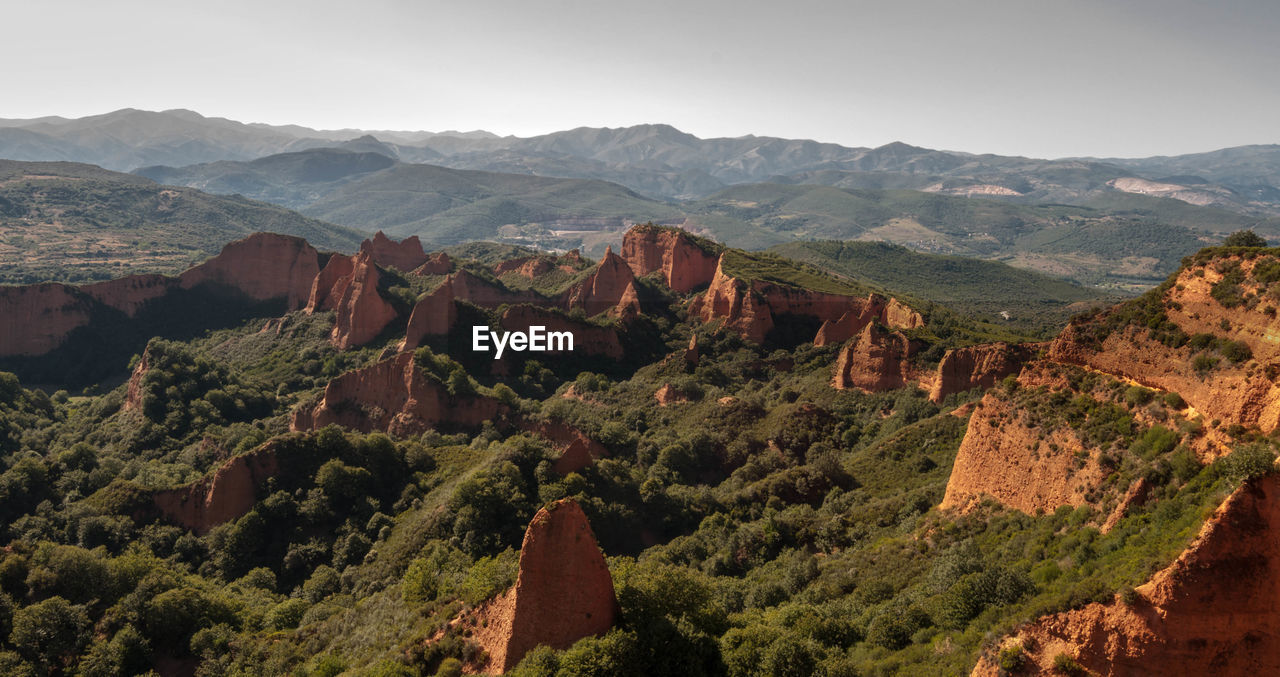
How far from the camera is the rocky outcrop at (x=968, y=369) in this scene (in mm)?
48688

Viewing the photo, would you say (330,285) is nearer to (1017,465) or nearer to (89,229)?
(1017,465)

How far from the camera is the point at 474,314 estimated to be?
74188mm

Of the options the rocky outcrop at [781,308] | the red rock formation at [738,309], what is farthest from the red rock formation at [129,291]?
the rocky outcrop at [781,308]

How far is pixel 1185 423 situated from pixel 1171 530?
5276 mm

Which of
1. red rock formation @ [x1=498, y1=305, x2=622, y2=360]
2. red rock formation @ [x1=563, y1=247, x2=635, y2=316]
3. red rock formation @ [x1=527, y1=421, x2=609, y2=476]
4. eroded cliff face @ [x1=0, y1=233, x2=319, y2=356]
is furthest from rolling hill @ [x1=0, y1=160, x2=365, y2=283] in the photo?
red rock formation @ [x1=527, y1=421, x2=609, y2=476]

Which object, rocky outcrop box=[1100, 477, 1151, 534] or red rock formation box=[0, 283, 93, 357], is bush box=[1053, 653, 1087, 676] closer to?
rocky outcrop box=[1100, 477, 1151, 534]

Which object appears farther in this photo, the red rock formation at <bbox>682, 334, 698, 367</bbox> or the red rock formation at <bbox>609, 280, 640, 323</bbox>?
the red rock formation at <bbox>609, 280, 640, 323</bbox>

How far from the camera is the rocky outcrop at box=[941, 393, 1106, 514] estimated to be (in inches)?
929

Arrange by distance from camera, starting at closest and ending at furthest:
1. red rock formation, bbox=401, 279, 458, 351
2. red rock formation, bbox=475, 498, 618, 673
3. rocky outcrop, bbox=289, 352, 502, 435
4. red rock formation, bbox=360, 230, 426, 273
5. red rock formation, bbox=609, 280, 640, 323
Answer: red rock formation, bbox=475, 498, 618, 673 < rocky outcrop, bbox=289, 352, 502, 435 < red rock formation, bbox=401, 279, 458, 351 < red rock formation, bbox=609, 280, 640, 323 < red rock formation, bbox=360, 230, 426, 273

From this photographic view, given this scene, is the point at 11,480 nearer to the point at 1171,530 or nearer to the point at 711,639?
the point at 711,639

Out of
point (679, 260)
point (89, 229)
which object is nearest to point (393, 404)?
point (679, 260)

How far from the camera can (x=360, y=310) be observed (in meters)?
72.6

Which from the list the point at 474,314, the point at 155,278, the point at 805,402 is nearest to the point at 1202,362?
the point at 805,402

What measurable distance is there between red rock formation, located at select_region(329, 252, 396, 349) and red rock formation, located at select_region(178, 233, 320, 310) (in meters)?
15.7
